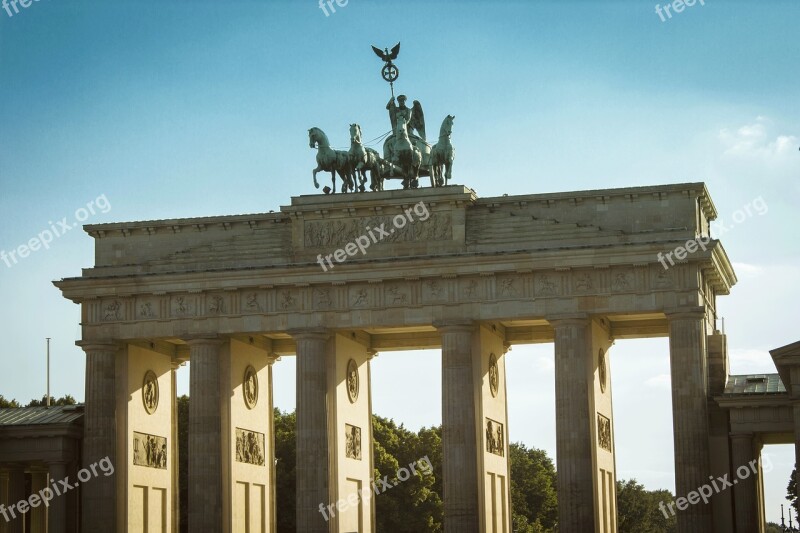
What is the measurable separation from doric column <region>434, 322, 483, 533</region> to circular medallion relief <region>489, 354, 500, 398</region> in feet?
11.1

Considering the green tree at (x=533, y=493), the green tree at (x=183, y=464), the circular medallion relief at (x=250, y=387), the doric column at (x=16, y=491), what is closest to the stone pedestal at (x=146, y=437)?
the circular medallion relief at (x=250, y=387)

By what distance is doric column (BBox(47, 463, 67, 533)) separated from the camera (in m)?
68.9

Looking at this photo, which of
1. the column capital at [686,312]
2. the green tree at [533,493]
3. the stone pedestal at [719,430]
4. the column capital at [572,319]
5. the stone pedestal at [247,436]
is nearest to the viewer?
the stone pedestal at [719,430]

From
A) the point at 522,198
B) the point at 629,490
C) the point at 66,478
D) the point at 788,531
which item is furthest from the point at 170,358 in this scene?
the point at 629,490

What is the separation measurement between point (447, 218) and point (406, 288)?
3.66 meters

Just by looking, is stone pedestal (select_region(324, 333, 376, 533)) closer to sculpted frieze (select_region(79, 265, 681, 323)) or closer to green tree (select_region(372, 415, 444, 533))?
sculpted frieze (select_region(79, 265, 681, 323))

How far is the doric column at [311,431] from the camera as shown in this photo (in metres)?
66.2

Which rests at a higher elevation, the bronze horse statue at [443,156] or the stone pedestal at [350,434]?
the bronze horse statue at [443,156]

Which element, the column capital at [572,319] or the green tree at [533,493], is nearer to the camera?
the column capital at [572,319]

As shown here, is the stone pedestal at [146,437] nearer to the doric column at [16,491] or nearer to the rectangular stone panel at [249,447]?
the rectangular stone panel at [249,447]

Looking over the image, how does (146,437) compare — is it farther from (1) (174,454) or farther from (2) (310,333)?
(2) (310,333)

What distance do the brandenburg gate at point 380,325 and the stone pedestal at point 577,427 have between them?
91mm

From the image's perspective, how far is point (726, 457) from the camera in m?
63.4

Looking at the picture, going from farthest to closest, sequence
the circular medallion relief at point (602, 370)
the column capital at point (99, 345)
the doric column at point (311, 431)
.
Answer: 1. the column capital at point (99, 345)
2. the circular medallion relief at point (602, 370)
3. the doric column at point (311, 431)
